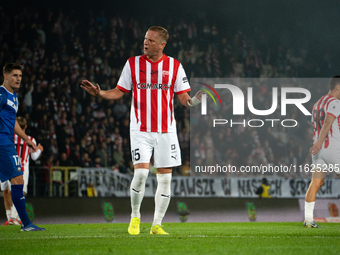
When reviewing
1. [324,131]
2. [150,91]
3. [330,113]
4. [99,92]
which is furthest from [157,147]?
[330,113]

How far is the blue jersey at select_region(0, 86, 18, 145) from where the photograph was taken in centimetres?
536

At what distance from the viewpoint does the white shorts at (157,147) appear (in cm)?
475

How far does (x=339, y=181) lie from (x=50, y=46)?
891 cm

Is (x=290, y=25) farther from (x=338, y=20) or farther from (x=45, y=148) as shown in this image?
(x=45, y=148)

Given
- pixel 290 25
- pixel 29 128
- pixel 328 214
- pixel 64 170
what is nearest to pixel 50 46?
pixel 29 128

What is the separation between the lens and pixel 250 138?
1275cm

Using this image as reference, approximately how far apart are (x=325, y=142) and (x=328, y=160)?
262mm

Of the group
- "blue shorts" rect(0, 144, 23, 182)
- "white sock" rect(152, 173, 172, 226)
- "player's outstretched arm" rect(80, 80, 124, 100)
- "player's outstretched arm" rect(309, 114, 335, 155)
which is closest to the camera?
"player's outstretched arm" rect(80, 80, 124, 100)

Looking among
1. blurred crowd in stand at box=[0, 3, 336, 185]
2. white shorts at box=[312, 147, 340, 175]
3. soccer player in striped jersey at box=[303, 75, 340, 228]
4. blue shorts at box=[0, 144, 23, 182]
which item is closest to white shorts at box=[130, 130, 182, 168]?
blue shorts at box=[0, 144, 23, 182]

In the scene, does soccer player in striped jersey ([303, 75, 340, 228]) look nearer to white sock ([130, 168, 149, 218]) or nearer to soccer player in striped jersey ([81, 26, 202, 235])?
soccer player in striped jersey ([81, 26, 202, 235])

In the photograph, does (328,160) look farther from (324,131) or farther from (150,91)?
(150,91)

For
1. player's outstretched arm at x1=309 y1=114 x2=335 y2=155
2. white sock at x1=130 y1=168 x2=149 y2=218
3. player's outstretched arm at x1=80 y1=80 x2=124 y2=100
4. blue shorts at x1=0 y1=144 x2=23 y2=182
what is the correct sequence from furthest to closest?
player's outstretched arm at x1=309 y1=114 x2=335 y2=155
blue shorts at x1=0 y1=144 x2=23 y2=182
white sock at x1=130 y1=168 x2=149 y2=218
player's outstretched arm at x1=80 y1=80 x2=124 y2=100

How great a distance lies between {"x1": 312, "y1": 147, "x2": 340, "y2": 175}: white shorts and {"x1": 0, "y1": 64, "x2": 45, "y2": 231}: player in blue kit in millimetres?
3815

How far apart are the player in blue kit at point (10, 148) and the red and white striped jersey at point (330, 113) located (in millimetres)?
3908
